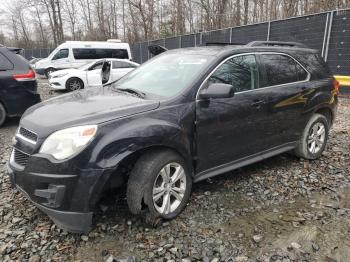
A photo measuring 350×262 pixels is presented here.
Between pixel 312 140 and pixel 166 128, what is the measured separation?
2.88 meters

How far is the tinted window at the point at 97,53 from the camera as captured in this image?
63.8 ft

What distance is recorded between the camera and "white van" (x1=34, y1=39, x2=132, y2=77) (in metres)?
19.2

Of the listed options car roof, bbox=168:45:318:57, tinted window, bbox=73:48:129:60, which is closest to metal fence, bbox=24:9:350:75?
car roof, bbox=168:45:318:57

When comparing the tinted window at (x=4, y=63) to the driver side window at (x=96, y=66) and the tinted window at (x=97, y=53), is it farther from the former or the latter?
the tinted window at (x=97, y=53)

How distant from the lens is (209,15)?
26078mm

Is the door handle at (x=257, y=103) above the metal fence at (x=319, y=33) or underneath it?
underneath

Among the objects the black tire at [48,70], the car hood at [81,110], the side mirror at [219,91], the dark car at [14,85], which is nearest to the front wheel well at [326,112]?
the side mirror at [219,91]

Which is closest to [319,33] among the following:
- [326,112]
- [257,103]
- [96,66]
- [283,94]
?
[326,112]

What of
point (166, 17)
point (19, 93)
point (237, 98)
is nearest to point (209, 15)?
point (166, 17)

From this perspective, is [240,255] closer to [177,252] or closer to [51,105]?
[177,252]

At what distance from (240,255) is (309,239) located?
751 mm

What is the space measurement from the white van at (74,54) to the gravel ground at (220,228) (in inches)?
647

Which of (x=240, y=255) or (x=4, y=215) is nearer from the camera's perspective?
(x=240, y=255)

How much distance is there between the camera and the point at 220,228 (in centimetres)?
311
